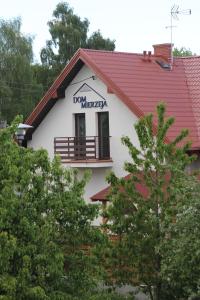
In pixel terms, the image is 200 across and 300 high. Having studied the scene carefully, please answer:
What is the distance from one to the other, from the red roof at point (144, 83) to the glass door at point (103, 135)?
159cm

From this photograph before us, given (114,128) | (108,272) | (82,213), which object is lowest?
→ (108,272)

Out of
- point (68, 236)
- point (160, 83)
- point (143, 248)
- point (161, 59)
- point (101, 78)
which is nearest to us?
point (68, 236)

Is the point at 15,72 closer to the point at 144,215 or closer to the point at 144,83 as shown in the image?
the point at 144,83

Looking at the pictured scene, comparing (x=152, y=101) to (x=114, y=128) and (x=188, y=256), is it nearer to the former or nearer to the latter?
(x=114, y=128)

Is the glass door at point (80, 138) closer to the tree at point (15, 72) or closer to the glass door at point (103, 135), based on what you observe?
the glass door at point (103, 135)

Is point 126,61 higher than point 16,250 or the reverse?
higher

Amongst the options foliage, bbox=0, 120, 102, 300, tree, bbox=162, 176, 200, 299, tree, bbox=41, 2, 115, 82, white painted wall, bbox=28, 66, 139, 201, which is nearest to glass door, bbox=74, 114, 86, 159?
white painted wall, bbox=28, 66, 139, 201

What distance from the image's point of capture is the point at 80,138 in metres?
28.3

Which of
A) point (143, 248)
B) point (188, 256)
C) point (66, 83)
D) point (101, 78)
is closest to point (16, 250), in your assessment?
point (188, 256)

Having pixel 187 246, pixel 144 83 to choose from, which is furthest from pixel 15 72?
pixel 187 246

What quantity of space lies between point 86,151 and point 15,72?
34.8 m

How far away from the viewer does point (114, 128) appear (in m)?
27.6

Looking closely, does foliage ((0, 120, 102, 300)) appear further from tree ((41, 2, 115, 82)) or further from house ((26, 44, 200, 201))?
tree ((41, 2, 115, 82))

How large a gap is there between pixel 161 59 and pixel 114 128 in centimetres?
470
